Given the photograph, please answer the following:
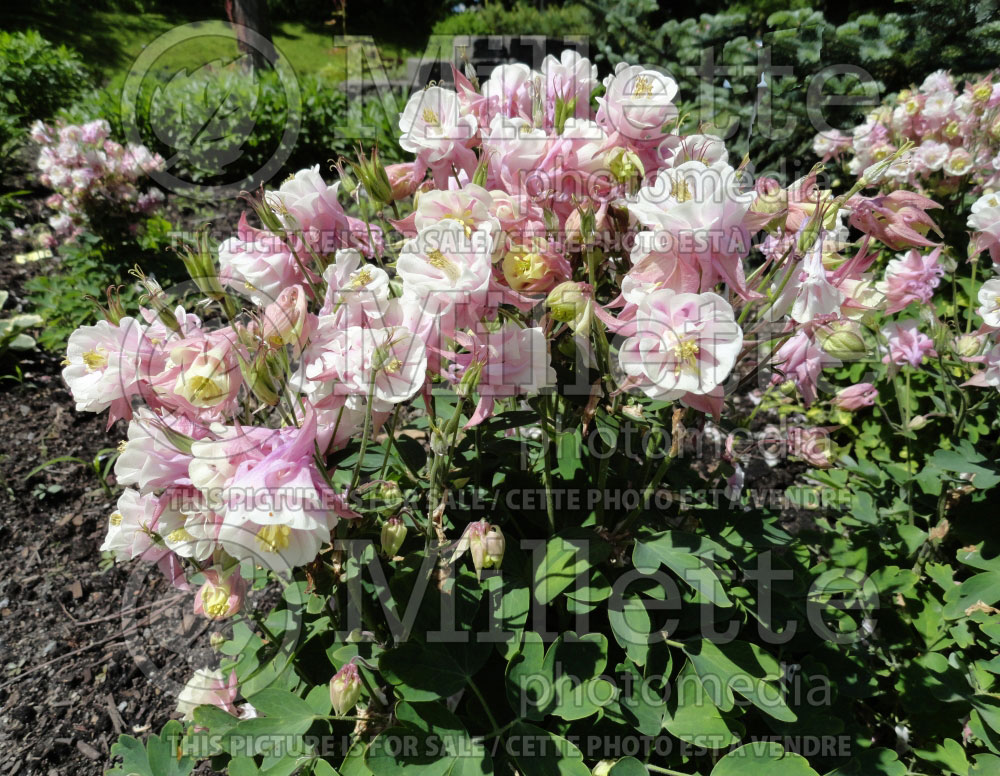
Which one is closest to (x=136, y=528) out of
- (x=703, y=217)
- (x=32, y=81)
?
(x=703, y=217)

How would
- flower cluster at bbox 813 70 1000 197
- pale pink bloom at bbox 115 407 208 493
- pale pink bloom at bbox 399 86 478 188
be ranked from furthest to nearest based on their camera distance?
flower cluster at bbox 813 70 1000 197
pale pink bloom at bbox 399 86 478 188
pale pink bloom at bbox 115 407 208 493

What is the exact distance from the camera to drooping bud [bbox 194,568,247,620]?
1.13 m

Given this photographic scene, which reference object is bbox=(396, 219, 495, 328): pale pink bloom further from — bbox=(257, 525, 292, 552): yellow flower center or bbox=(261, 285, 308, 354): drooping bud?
bbox=(257, 525, 292, 552): yellow flower center

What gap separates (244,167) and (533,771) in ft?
21.1

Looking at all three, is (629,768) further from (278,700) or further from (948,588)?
(948,588)

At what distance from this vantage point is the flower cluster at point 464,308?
996 mm

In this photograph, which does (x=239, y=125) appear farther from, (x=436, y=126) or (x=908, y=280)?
(x=908, y=280)

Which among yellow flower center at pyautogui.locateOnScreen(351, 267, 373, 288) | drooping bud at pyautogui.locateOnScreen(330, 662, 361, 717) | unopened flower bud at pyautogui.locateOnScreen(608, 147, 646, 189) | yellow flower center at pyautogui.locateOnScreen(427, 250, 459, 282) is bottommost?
drooping bud at pyautogui.locateOnScreen(330, 662, 361, 717)

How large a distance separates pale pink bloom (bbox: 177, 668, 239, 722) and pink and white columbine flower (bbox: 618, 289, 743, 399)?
1.48 metres

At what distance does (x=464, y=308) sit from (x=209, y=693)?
1.42 metres

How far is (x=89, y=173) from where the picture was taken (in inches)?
156

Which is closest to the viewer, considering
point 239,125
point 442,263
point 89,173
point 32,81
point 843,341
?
point 442,263

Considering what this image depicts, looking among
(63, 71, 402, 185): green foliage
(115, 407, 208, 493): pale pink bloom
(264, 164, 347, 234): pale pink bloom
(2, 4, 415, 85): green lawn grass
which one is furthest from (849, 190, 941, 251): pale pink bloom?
(2, 4, 415, 85): green lawn grass

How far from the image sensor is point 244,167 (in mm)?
6352
